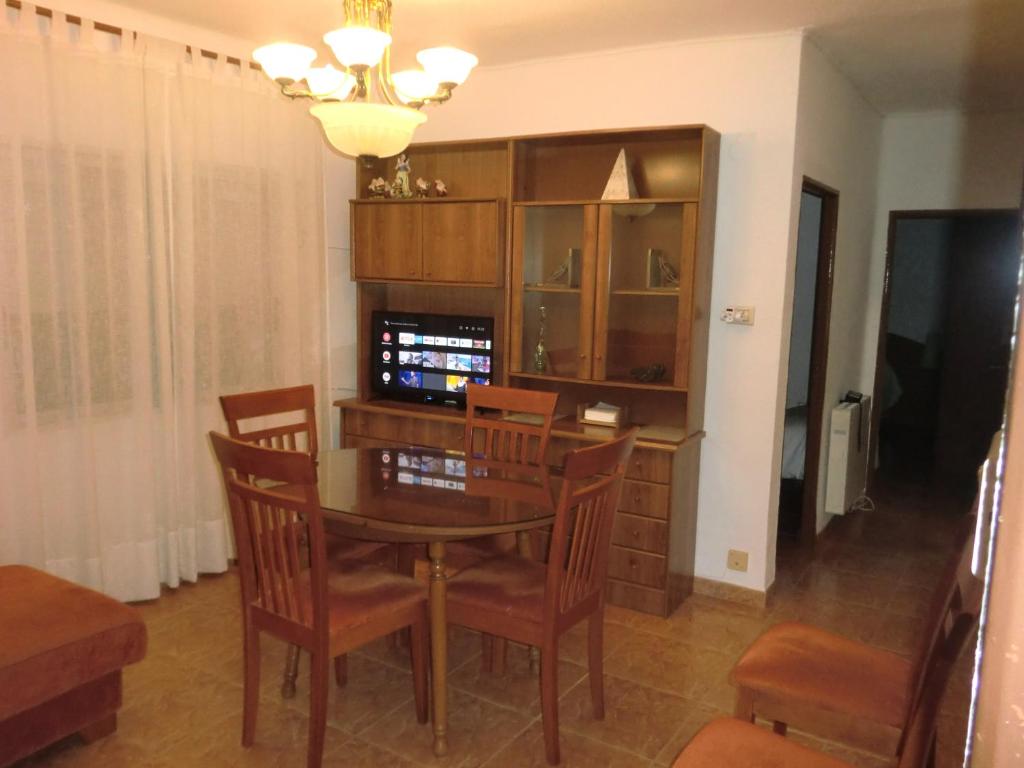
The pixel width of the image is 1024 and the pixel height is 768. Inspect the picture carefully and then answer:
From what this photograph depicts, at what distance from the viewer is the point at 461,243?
3967 millimetres

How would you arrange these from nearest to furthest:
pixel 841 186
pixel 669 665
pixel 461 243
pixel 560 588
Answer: pixel 560 588 → pixel 669 665 → pixel 461 243 → pixel 841 186

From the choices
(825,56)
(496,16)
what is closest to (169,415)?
(496,16)

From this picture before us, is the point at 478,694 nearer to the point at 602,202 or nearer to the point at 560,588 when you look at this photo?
the point at 560,588

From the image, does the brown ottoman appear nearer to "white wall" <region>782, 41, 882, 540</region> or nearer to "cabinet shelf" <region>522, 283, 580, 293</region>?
"cabinet shelf" <region>522, 283, 580, 293</region>

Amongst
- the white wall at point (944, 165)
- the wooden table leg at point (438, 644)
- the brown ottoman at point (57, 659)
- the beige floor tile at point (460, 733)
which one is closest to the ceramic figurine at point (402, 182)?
the wooden table leg at point (438, 644)

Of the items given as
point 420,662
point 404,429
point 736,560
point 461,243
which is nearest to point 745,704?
point 420,662

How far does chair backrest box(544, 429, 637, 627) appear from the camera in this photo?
223 cm

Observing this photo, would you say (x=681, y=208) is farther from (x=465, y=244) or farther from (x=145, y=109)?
(x=145, y=109)

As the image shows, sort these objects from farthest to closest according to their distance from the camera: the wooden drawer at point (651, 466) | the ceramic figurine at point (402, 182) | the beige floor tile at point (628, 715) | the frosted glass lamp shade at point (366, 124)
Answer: the ceramic figurine at point (402, 182) < the wooden drawer at point (651, 466) < the beige floor tile at point (628, 715) < the frosted glass lamp shade at point (366, 124)

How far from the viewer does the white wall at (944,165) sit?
495cm

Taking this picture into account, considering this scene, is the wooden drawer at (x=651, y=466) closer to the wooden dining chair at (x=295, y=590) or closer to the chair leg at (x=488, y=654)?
the chair leg at (x=488, y=654)

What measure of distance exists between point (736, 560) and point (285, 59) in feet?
9.39

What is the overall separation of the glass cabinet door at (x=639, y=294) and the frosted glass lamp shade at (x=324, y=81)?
4.87ft

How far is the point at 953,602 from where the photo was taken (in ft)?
5.32
